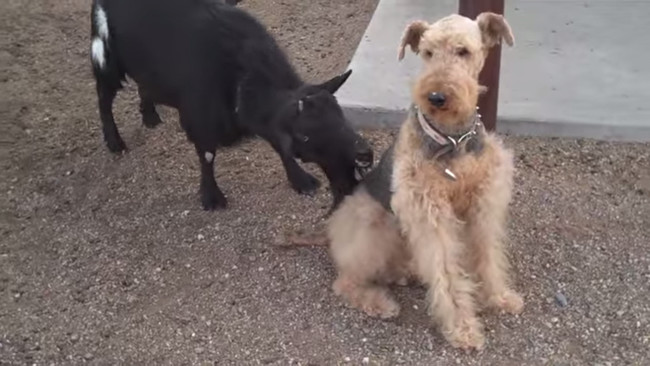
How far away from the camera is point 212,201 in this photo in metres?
4.44

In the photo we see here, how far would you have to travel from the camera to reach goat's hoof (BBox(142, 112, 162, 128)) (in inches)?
203

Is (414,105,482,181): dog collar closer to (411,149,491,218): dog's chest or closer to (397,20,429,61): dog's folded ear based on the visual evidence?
(411,149,491,218): dog's chest

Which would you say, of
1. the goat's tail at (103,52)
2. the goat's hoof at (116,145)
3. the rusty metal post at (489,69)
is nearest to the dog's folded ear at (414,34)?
the rusty metal post at (489,69)

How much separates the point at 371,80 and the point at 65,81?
6.72ft

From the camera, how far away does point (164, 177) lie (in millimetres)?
4754

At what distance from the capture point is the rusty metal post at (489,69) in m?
4.07

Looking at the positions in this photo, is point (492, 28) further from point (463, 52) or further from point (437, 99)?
point (437, 99)

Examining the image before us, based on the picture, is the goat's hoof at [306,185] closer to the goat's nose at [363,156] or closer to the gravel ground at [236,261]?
the gravel ground at [236,261]

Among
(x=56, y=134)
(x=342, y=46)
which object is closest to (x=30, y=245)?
(x=56, y=134)

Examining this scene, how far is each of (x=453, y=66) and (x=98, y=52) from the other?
7.56ft

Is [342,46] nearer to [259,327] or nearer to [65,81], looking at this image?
[65,81]

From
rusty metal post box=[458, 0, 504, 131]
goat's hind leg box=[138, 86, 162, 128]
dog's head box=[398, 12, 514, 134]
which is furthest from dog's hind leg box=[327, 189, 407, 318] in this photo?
goat's hind leg box=[138, 86, 162, 128]

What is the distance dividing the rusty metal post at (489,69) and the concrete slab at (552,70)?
36cm

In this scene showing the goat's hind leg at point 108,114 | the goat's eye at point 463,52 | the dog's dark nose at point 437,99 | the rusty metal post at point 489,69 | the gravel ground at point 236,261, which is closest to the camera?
the dog's dark nose at point 437,99
